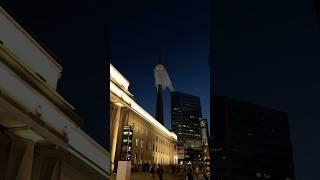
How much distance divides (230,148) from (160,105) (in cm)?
2615

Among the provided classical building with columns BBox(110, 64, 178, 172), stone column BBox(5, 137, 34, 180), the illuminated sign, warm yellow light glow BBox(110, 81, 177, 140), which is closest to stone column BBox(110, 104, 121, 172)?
classical building with columns BBox(110, 64, 178, 172)

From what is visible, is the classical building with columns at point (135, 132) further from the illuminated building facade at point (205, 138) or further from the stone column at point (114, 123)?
the illuminated building facade at point (205, 138)

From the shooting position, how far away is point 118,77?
4234 cm

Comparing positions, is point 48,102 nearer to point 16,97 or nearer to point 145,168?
point 16,97

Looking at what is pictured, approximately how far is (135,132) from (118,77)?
1854 centimetres

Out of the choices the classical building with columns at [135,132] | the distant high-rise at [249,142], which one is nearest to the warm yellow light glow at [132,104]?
the classical building with columns at [135,132]

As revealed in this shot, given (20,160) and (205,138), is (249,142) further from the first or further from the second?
(20,160)

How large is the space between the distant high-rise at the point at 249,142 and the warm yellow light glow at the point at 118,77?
5971 cm

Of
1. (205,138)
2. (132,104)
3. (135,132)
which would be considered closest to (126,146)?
(132,104)

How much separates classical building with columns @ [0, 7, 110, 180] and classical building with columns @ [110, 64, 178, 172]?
1033cm

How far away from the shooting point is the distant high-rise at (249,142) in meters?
99.0

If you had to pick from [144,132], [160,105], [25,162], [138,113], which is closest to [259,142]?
[160,105]

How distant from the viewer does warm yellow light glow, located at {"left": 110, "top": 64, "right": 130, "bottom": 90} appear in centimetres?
3953

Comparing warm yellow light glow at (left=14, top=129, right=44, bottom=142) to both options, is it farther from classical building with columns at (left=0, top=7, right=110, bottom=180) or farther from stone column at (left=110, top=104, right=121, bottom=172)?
stone column at (left=110, top=104, right=121, bottom=172)
